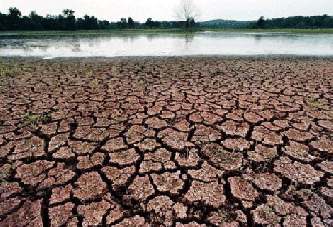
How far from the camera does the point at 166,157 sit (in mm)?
2182

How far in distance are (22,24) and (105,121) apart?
55921 mm

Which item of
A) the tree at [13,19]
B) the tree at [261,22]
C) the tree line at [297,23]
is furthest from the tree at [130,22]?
the tree at [261,22]

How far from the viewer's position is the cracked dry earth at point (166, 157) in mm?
1551

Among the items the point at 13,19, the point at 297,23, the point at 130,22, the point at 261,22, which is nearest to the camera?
the point at 13,19

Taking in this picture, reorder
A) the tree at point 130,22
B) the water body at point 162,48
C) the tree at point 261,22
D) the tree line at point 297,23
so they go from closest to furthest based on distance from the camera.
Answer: the water body at point 162,48 → the tree at point 261,22 → the tree line at point 297,23 → the tree at point 130,22

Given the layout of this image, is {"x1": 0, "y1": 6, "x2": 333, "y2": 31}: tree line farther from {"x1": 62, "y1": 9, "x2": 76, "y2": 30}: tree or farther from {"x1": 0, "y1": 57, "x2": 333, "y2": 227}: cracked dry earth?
{"x1": 0, "y1": 57, "x2": 333, "y2": 227}: cracked dry earth

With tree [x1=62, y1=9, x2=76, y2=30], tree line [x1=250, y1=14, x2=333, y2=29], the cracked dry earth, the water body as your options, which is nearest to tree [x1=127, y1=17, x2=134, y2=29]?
tree [x1=62, y1=9, x2=76, y2=30]

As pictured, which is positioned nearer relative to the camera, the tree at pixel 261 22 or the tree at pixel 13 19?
the tree at pixel 13 19

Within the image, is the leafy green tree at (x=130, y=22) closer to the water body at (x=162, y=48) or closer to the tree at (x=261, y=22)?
the tree at (x=261, y=22)

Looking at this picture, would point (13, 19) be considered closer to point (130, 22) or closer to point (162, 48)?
point (130, 22)

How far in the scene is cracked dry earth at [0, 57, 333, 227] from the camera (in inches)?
61.1

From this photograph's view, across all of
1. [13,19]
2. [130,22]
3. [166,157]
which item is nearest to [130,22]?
[130,22]

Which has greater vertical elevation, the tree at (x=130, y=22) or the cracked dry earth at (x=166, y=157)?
the tree at (x=130, y=22)

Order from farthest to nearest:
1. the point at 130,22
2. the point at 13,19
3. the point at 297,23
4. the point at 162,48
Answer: the point at 130,22
the point at 297,23
the point at 13,19
the point at 162,48
